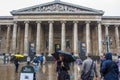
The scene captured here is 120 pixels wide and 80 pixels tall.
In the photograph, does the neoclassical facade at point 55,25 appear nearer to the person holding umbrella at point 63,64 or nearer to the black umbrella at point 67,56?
the person holding umbrella at point 63,64

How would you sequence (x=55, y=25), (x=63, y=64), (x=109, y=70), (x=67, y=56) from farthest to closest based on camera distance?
(x=55, y=25)
(x=63, y=64)
(x=67, y=56)
(x=109, y=70)

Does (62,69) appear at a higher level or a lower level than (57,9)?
lower

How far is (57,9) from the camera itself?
2271 inches

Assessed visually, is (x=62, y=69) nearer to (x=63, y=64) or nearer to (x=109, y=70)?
(x=63, y=64)

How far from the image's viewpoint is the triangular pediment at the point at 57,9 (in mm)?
57250

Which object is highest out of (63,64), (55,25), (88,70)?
(55,25)

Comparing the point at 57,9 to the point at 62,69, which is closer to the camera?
the point at 62,69

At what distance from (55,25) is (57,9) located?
5.74 metres

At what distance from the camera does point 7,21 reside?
202 ft

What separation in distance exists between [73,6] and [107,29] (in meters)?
10.5

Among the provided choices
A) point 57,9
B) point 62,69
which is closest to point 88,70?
point 62,69

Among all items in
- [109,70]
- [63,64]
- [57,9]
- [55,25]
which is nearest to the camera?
[109,70]

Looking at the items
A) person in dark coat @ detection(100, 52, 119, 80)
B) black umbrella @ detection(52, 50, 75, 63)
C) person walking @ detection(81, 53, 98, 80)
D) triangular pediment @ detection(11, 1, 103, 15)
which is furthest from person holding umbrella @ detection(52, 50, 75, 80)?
triangular pediment @ detection(11, 1, 103, 15)

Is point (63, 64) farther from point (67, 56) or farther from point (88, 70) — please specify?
point (88, 70)
